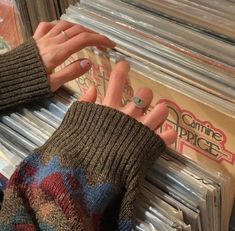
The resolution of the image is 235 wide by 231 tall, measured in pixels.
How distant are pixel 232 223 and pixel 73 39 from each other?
42cm

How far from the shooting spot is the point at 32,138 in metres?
0.69

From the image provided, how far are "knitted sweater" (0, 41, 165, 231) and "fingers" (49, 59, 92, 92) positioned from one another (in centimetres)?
12

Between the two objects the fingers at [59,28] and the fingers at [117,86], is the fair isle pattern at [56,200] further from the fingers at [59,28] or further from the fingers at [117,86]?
the fingers at [59,28]

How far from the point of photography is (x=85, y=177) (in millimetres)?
581

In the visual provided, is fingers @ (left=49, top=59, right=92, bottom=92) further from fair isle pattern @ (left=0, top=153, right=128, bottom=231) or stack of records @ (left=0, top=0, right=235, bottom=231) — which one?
fair isle pattern @ (left=0, top=153, right=128, bottom=231)

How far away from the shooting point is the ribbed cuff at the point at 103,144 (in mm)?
585

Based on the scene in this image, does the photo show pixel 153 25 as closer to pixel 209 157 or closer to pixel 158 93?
pixel 158 93

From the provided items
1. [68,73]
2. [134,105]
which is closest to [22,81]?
[68,73]

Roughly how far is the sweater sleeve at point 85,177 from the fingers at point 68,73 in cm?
12

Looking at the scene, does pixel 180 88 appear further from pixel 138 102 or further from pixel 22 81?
pixel 22 81

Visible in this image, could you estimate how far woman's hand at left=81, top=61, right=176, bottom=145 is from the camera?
0.64 m

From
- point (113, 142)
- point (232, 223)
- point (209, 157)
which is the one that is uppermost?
point (113, 142)

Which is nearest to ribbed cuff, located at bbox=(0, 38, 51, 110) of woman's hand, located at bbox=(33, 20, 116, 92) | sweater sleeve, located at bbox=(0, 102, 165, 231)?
woman's hand, located at bbox=(33, 20, 116, 92)

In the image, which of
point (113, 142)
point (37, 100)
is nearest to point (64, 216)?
point (113, 142)
